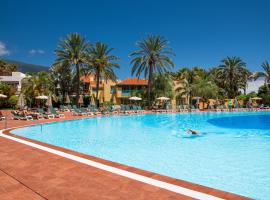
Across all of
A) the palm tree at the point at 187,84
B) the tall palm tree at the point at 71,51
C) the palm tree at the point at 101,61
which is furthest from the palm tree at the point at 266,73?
the tall palm tree at the point at 71,51

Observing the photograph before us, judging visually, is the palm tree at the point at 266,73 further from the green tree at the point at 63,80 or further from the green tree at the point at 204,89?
the green tree at the point at 63,80

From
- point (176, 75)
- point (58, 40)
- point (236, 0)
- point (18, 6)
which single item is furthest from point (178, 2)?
point (176, 75)

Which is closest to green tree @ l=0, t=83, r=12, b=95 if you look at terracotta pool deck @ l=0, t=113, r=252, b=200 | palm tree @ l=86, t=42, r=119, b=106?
palm tree @ l=86, t=42, r=119, b=106

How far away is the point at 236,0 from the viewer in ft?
78.0

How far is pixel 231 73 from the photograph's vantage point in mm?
→ 53188

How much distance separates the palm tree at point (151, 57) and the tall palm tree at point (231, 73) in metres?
18.4

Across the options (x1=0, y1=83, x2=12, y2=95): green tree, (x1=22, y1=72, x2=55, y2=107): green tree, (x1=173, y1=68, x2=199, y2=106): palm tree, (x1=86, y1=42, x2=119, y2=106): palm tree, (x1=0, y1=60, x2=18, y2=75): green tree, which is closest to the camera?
(x1=0, y1=83, x2=12, y2=95): green tree

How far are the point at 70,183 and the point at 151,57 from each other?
34967 mm

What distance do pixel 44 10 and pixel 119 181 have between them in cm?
2485

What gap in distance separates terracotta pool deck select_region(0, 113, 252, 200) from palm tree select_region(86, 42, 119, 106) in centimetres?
3207

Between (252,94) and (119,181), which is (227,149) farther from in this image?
(252,94)

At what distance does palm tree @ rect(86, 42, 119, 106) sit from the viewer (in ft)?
127

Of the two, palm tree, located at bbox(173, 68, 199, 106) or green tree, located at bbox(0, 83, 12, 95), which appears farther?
palm tree, located at bbox(173, 68, 199, 106)

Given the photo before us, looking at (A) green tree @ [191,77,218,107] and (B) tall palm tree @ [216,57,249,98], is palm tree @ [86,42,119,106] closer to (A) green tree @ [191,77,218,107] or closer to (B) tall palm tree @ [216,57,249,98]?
(A) green tree @ [191,77,218,107]
